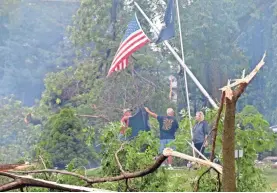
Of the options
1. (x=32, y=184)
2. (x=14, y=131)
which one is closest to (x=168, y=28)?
(x=14, y=131)

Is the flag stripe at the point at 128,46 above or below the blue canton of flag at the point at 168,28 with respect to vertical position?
below

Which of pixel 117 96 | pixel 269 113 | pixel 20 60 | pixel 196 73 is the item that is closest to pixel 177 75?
pixel 196 73

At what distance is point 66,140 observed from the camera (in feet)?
9.32

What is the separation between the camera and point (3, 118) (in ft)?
13.3

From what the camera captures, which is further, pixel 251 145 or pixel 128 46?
pixel 128 46

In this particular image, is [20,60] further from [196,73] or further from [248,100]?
[248,100]

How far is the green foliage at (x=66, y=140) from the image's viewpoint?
269cm

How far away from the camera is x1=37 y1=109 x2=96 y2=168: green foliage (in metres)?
2.69

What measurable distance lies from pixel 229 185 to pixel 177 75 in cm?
371

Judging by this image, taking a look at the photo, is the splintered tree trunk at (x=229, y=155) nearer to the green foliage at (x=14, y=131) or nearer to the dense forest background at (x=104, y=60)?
the dense forest background at (x=104, y=60)

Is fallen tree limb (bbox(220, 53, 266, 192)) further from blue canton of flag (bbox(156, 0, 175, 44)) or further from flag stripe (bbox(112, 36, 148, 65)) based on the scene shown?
blue canton of flag (bbox(156, 0, 175, 44))

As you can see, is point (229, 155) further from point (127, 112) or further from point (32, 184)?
point (127, 112)

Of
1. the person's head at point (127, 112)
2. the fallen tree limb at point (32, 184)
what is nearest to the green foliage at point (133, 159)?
the fallen tree limb at point (32, 184)

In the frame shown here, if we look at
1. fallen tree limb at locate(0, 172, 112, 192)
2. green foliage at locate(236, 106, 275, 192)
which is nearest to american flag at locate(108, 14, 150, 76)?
green foliage at locate(236, 106, 275, 192)
